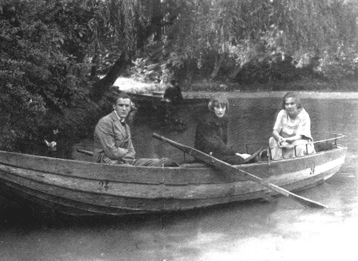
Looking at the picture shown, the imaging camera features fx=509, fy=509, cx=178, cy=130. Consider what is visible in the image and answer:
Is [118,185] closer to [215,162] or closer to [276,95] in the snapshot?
[215,162]

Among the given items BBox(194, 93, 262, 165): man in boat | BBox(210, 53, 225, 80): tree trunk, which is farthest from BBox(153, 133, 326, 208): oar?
BBox(210, 53, 225, 80): tree trunk

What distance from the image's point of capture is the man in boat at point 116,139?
6.46 meters

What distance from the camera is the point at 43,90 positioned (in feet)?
25.1

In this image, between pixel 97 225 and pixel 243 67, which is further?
pixel 243 67

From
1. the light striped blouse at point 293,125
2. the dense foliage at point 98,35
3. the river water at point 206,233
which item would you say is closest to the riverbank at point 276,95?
the dense foliage at point 98,35

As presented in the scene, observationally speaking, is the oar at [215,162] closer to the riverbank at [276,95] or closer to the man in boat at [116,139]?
the man in boat at [116,139]

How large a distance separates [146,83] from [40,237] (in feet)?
61.0

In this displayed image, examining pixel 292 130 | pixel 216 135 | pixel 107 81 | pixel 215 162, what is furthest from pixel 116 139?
pixel 107 81

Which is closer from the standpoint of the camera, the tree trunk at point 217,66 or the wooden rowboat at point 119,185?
the wooden rowboat at point 119,185

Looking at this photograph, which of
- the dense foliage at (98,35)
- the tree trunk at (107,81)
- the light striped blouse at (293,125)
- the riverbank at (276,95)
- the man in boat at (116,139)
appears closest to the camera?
the man in boat at (116,139)

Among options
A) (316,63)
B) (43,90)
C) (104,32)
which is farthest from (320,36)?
(316,63)

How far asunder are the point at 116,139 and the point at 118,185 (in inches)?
28.0

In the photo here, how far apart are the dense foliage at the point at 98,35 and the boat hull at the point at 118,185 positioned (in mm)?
1358

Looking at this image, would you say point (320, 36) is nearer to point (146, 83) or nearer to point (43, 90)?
point (43, 90)
